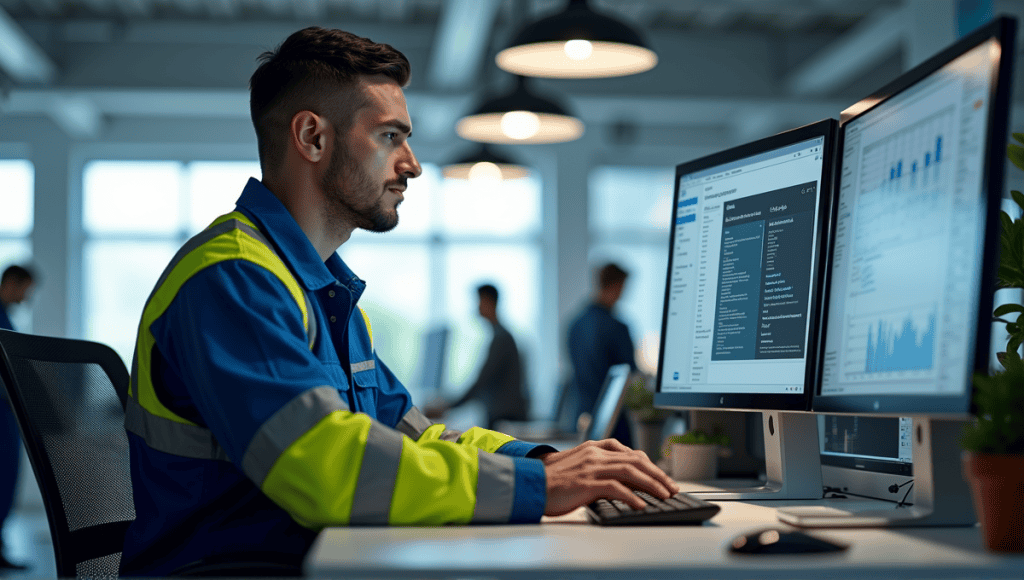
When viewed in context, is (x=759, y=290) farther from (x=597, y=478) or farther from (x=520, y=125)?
(x=520, y=125)

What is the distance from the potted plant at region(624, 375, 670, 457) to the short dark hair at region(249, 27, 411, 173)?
4.33 feet

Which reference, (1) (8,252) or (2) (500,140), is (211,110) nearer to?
(1) (8,252)

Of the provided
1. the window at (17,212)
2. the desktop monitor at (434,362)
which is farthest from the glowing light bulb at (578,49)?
the window at (17,212)

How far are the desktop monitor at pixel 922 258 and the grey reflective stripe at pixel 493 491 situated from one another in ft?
1.15

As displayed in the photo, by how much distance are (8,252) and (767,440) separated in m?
8.71

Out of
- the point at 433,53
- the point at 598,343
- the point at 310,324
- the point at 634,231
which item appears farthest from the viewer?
the point at 634,231

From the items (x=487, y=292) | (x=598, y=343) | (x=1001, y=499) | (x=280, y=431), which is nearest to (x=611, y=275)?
(x=598, y=343)

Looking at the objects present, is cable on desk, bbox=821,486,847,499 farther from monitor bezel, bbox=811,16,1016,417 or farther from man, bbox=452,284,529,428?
A: man, bbox=452,284,529,428

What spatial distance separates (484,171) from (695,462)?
4121 millimetres

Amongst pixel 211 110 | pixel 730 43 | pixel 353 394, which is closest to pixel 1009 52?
pixel 353 394

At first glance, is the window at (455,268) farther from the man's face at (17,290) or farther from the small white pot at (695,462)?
the small white pot at (695,462)

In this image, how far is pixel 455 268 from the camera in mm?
9094

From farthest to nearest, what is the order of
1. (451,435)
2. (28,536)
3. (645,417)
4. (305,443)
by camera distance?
1. (28,536)
2. (645,417)
3. (451,435)
4. (305,443)

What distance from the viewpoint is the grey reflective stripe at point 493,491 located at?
1.12m
